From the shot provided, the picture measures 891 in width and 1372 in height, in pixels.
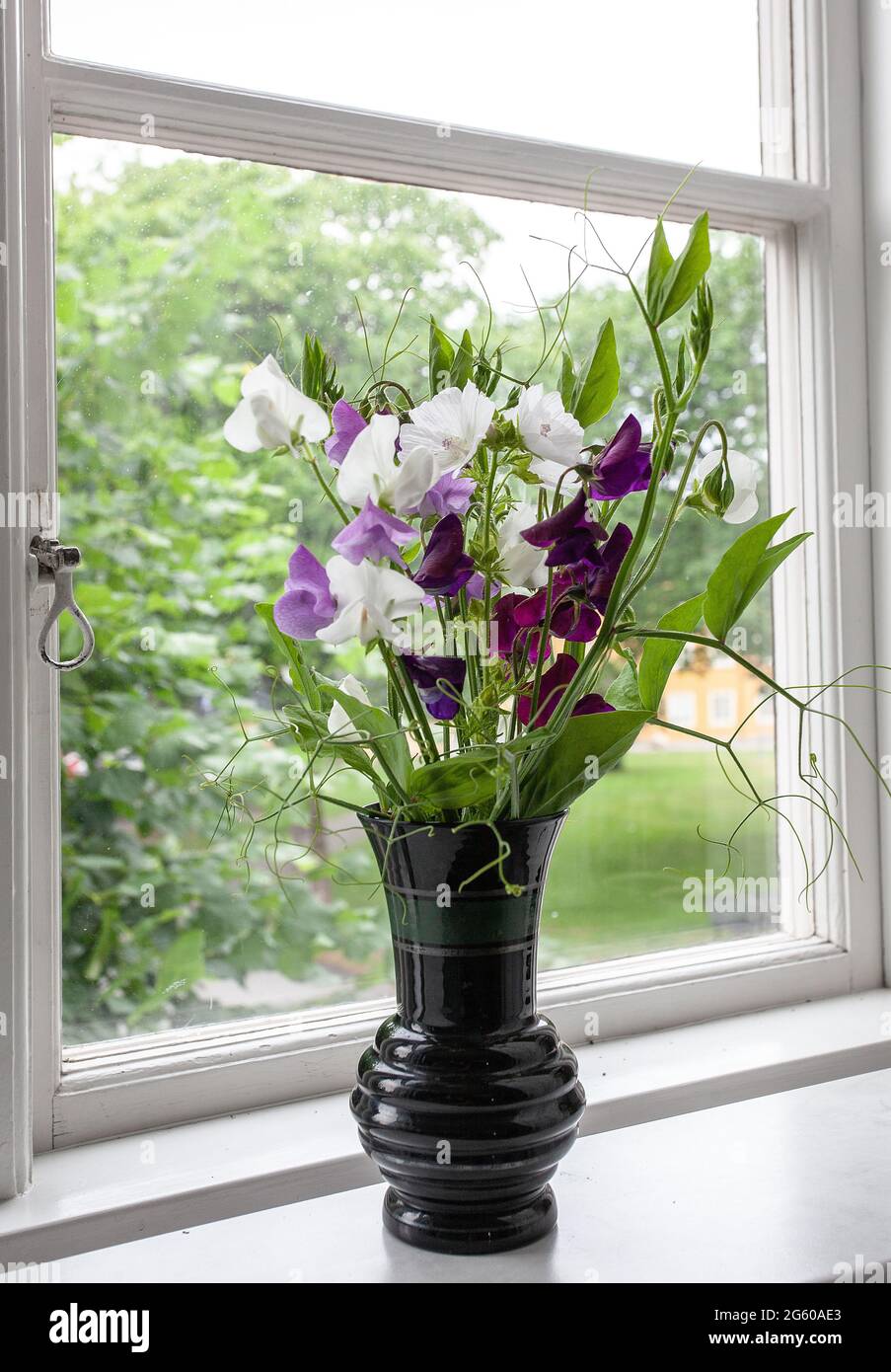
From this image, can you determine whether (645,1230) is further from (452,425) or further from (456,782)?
(452,425)

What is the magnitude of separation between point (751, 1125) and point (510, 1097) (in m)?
0.39

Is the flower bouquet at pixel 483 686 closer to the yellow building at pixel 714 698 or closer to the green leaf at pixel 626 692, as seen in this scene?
the green leaf at pixel 626 692

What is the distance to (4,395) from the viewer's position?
0.89 meters

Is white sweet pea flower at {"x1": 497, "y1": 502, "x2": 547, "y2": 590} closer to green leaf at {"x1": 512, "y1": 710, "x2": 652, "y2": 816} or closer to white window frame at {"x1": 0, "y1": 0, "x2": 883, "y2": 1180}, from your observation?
green leaf at {"x1": 512, "y1": 710, "x2": 652, "y2": 816}

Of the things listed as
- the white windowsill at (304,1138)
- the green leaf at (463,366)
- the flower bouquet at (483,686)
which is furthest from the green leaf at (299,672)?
the white windowsill at (304,1138)

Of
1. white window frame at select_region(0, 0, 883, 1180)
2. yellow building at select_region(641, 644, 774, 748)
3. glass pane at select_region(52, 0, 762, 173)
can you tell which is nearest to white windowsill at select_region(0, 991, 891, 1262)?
white window frame at select_region(0, 0, 883, 1180)

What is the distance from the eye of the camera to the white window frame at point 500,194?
35.8 inches

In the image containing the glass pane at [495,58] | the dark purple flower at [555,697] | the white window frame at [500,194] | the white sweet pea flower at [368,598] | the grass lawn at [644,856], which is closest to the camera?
the white sweet pea flower at [368,598]

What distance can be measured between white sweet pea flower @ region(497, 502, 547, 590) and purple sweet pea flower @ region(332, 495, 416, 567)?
0.32 feet

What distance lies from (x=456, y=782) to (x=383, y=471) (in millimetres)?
203

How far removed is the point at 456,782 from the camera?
754 mm

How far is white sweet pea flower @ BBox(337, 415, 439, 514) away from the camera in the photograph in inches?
27.7

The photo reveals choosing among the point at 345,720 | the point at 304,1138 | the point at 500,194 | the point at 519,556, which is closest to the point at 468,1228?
the point at 304,1138
